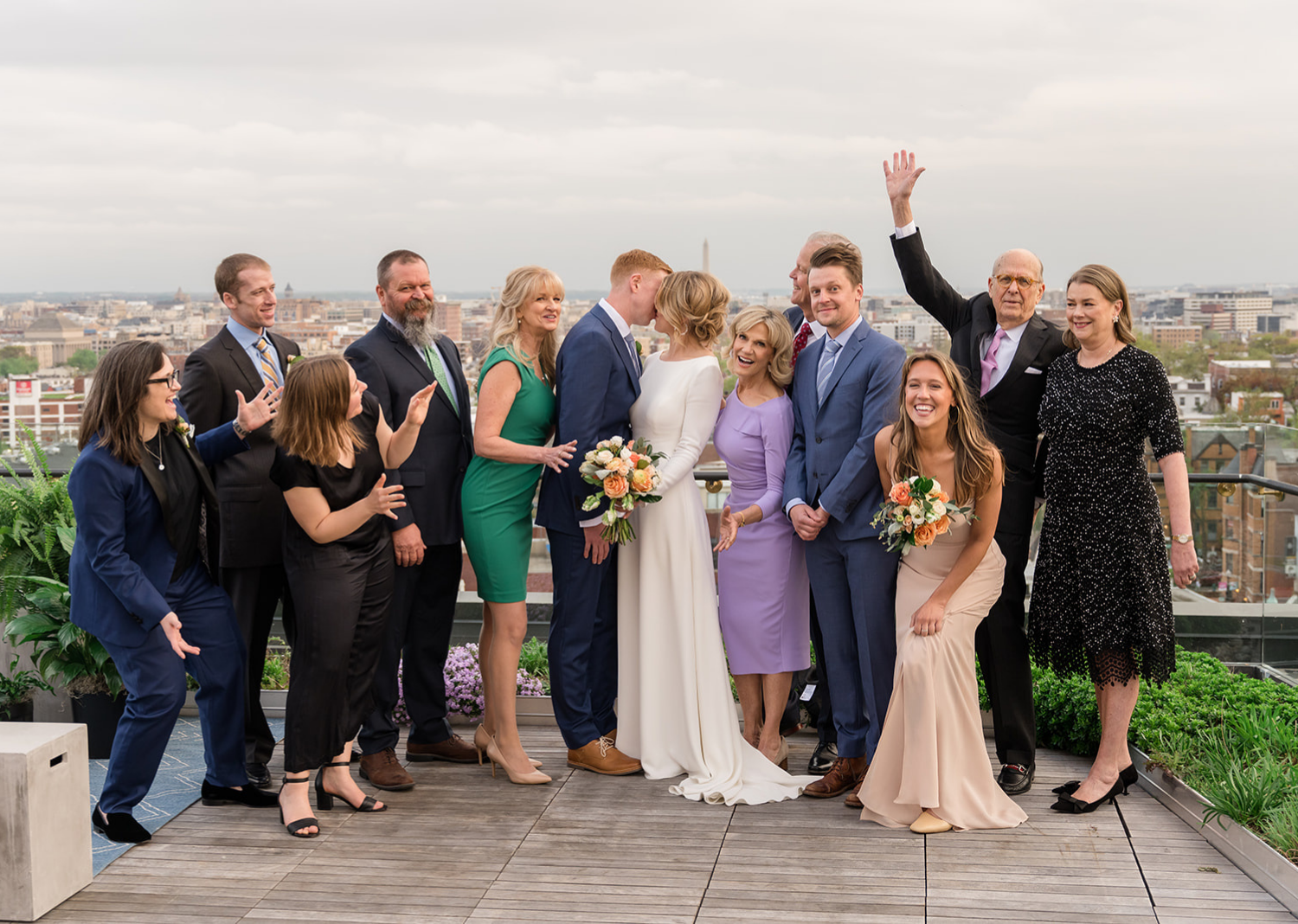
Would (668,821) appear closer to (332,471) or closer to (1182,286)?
(332,471)

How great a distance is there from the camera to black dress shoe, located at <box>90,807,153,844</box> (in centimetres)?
371

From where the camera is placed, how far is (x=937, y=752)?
380 centimetres

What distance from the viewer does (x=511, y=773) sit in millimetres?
4324

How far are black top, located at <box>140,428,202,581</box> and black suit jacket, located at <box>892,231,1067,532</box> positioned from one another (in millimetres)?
2816

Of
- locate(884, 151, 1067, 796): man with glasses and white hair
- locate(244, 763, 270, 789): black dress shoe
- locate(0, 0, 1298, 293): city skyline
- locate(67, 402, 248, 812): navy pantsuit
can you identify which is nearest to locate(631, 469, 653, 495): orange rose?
locate(884, 151, 1067, 796): man with glasses and white hair

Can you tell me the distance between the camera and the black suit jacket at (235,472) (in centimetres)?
410

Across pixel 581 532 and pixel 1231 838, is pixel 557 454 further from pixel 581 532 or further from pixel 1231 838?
pixel 1231 838

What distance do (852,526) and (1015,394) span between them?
2.61ft

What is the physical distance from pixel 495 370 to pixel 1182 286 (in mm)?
72637

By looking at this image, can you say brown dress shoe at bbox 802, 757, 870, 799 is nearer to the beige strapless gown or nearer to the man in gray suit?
the beige strapless gown

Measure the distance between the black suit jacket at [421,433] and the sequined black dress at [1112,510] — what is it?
2.24m

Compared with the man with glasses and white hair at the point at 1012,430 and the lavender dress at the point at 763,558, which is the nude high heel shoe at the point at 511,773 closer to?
the lavender dress at the point at 763,558

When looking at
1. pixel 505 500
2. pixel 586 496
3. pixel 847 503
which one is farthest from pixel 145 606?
pixel 847 503

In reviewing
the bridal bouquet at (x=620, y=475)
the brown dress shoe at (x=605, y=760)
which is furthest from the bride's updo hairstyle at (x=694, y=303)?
the brown dress shoe at (x=605, y=760)
